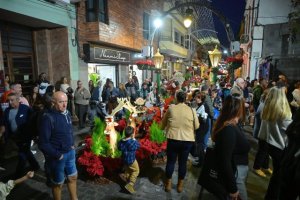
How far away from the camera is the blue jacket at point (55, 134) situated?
3.26 m

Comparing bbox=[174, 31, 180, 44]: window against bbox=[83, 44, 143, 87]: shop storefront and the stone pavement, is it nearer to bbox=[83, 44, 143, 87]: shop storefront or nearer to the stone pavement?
bbox=[83, 44, 143, 87]: shop storefront

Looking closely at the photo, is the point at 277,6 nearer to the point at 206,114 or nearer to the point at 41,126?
the point at 206,114

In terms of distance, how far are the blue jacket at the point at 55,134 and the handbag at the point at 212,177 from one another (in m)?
2.21

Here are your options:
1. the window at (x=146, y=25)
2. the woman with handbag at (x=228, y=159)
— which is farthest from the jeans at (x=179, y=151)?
the window at (x=146, y=25)

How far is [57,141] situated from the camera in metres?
3.38

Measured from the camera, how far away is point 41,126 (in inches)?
129

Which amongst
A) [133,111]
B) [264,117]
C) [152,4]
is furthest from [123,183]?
[152,4]

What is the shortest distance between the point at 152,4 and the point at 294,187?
2046cm

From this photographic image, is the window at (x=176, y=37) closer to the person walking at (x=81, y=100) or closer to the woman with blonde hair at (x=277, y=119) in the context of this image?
the person walking at (x=81, y=100)

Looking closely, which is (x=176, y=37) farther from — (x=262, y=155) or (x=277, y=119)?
(x=277, y=119)

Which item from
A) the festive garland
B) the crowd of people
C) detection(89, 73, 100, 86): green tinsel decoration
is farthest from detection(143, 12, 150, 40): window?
the crowd of people

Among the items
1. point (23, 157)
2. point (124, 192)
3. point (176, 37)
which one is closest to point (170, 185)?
point (124, 192)

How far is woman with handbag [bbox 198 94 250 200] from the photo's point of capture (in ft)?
7.91

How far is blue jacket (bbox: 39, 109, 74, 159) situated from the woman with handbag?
2202 millimetres
